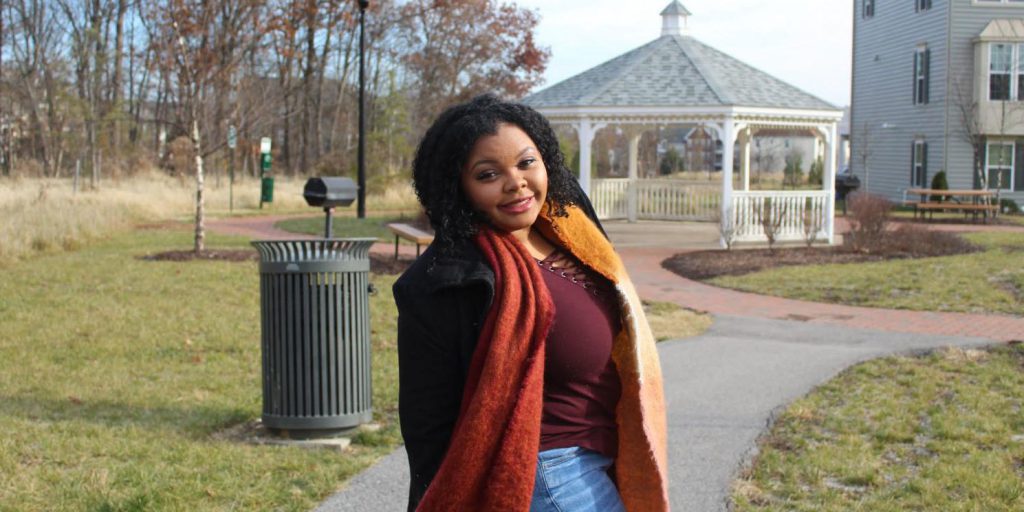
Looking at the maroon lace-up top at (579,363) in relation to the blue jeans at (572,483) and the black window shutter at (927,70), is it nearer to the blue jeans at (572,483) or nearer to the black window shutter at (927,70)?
the blue jeans at (572,483)

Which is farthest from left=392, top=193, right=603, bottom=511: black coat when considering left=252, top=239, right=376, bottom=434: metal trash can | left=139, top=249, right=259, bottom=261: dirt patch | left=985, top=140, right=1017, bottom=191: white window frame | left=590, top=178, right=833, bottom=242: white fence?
left=985, top=140, right=1017, bottom=191: white window frame

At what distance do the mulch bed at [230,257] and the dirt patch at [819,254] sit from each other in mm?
3769

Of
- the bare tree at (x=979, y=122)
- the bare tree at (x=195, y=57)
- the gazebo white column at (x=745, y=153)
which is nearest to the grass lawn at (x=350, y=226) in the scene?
the bare tree at (x=195, y=57)

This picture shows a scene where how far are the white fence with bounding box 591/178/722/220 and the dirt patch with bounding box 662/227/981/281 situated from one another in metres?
4.49

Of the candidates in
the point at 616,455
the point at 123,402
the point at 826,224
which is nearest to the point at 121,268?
the point at 123,402

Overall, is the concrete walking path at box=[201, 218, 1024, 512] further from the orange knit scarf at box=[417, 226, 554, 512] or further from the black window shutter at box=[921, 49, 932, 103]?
the black window shutter at box=[921, 49, 932, 103]

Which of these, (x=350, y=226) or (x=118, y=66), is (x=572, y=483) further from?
(x=118, y=66)

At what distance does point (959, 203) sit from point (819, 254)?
1058 centimetres

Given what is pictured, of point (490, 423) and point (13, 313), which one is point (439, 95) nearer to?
point (13, 313)

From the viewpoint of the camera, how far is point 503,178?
2504 millimetres

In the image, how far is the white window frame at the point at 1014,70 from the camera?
2983 cm

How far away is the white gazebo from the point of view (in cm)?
1847

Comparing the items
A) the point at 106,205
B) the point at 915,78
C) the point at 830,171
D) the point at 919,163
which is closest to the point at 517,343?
the point at 830,171

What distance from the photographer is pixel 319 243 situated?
6.12 metres
